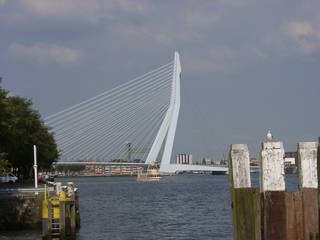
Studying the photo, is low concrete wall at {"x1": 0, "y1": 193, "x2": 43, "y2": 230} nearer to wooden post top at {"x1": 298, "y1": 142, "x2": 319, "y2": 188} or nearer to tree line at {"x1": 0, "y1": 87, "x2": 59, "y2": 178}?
tree line at {"x1": 0, "y1": 87, "x2": 59, "y2": 178}

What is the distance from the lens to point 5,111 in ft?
135

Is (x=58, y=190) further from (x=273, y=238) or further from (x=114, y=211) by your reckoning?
(x=273, y=238)

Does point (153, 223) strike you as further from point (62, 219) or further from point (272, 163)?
point (272, 163)

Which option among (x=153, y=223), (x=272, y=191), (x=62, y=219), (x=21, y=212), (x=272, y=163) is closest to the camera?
(x=272, y=163)

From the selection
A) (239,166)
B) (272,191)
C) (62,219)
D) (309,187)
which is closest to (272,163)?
(272,191)

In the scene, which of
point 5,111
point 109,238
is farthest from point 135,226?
point 5,111

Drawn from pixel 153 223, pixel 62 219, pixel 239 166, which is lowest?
pixel 153 223

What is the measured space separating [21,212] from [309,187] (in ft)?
94.4

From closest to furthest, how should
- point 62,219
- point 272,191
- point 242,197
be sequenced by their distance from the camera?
point 272,191 < point 242,197 < point 62,219

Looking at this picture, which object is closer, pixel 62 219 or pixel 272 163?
pixel 272 163

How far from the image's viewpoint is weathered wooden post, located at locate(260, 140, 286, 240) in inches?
406

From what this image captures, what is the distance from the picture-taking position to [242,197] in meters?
11.2

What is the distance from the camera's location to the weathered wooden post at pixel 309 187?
10.4 meters

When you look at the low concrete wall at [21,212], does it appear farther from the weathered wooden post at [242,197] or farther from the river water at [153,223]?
the weathered wooden post at [242,197]
